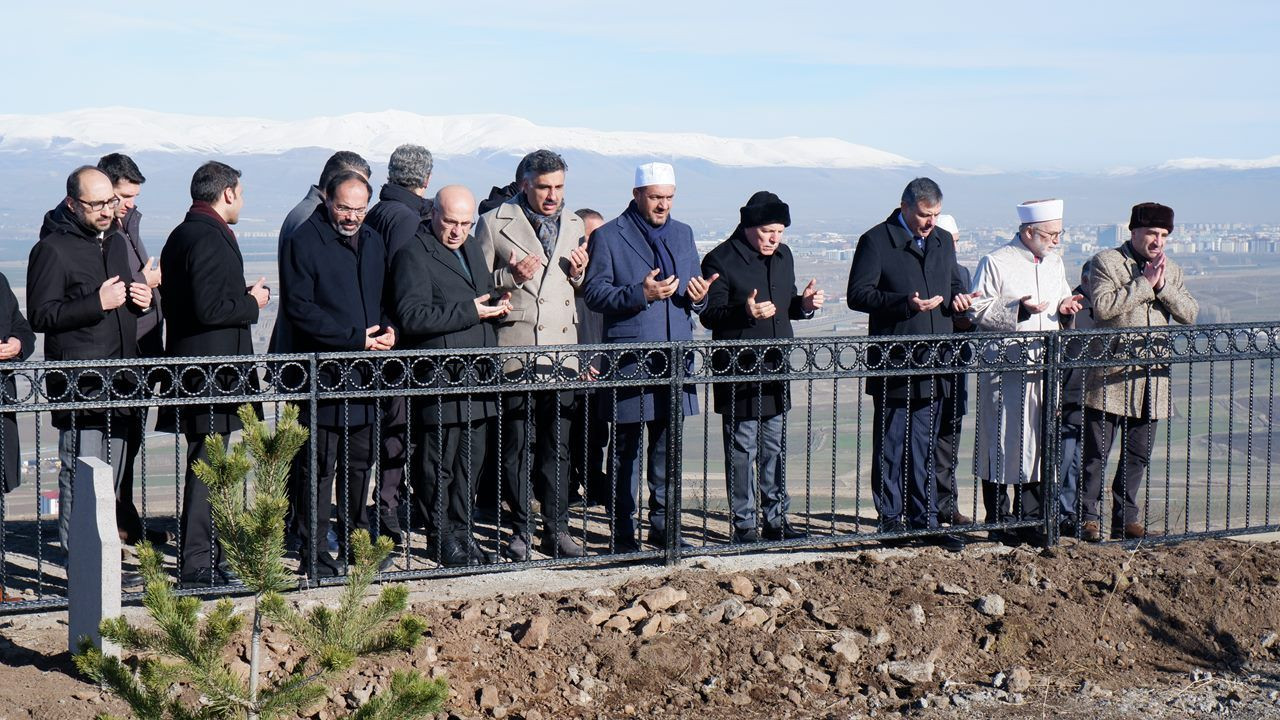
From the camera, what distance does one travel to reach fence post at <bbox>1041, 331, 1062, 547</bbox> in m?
7.57

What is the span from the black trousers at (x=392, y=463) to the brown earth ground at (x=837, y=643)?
1.03 m

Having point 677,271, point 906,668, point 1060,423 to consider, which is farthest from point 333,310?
point 1060,423

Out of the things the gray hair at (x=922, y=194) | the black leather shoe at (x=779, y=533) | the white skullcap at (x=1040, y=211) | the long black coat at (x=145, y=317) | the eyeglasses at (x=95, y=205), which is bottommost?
the black leather shoe at (x=779, y=533)

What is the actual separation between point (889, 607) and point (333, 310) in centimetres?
284

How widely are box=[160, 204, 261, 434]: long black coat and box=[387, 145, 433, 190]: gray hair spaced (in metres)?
1.50

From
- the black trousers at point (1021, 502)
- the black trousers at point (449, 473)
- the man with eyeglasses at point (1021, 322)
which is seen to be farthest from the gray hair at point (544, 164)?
the black trousers at point (1021, 502)

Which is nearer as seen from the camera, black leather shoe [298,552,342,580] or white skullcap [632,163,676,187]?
black leather shoe [298,552,342,580]

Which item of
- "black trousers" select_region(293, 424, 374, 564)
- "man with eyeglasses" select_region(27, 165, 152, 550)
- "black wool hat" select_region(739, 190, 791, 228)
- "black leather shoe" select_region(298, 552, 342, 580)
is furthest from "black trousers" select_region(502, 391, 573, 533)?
"man with eyeglasses" select_region(27, 165, 152, 550)

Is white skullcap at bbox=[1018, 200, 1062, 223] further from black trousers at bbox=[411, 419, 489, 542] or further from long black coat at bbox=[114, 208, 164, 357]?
long black coat at bbox=[114, 208, 164, 357]

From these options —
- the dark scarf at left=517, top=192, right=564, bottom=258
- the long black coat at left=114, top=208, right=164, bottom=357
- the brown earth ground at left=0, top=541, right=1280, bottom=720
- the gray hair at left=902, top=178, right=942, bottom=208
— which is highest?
the gray hair at left=902, top=178, right=942, bottom=208

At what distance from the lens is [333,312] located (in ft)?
21.1

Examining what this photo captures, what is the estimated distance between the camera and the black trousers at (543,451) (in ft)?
23.1

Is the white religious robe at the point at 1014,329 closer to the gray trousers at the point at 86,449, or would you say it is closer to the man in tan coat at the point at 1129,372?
the man in tan coat at the point at 1129,372

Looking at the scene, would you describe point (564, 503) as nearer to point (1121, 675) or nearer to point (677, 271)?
point (677, 271)
